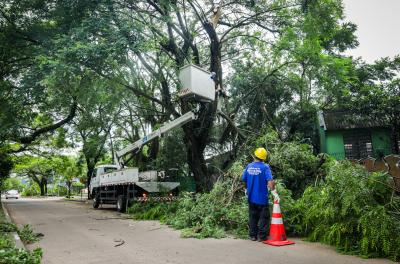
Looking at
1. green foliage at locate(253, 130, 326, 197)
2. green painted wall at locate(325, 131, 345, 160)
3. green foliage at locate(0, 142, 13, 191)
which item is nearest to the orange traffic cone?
green foliage at locate(253, 130, 326, 197)

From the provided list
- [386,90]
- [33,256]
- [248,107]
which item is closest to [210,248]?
[33,256]

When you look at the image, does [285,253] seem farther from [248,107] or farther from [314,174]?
[248,107]

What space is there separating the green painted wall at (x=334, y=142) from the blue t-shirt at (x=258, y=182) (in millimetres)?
19106

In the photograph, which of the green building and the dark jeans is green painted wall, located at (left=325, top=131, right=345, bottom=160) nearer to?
the green building

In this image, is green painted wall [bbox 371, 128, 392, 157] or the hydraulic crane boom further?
green painted wall [bbox 371, 128, 392, 157]

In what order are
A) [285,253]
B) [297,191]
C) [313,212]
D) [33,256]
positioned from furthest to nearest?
[297,191] → [313,212] → [285,253] → [33,256]

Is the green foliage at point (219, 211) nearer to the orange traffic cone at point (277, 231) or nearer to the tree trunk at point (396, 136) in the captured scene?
the orange traffic cone at point (277, 231)

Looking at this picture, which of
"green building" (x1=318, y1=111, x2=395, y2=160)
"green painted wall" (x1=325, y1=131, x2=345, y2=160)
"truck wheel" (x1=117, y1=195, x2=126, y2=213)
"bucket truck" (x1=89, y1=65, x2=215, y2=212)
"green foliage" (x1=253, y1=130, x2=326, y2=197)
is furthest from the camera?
"green painted wall" (x1=325, y1=131, x2=345, y2=160)

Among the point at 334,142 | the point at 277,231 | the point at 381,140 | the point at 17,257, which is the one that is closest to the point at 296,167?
the point at 277,231

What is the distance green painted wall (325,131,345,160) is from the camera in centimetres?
2508

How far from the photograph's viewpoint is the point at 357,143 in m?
25.1

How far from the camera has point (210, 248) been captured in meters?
6.86

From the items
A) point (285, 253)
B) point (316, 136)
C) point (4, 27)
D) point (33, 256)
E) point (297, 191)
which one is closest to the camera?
point (33, 256)

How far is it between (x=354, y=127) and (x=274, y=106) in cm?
589
